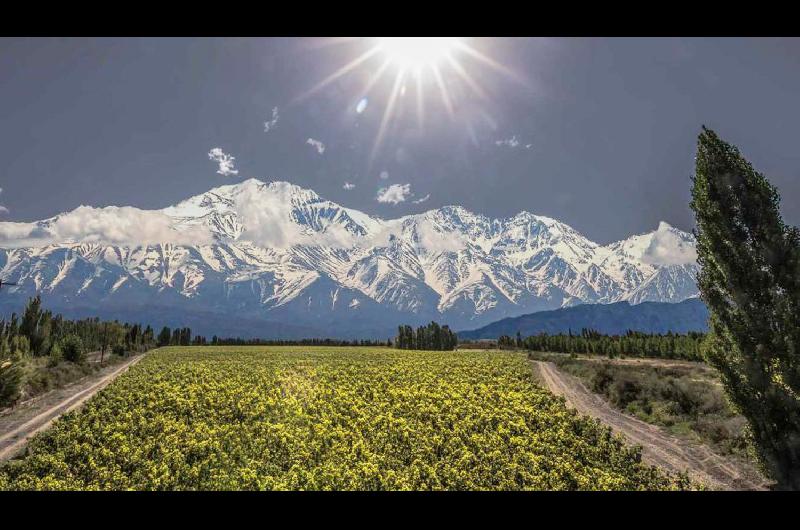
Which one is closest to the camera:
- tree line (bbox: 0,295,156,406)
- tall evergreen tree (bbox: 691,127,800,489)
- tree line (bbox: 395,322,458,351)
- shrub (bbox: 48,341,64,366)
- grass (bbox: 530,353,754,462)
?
tall evergreen tree (bbox: 691,127,800,489)

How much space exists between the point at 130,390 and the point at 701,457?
120ft

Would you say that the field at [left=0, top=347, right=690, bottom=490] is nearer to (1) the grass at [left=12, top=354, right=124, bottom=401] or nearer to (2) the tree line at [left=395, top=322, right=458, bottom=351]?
(1) the grass at [left=12, top=354, right=124, bottom=401]

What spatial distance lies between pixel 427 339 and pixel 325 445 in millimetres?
152254

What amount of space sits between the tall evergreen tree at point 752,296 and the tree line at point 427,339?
15499 centimetres

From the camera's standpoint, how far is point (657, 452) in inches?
853

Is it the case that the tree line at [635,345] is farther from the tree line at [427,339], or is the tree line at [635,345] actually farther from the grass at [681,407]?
the grass at [681,407]

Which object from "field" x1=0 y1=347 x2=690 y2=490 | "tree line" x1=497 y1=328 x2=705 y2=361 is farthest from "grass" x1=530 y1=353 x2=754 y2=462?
"tree line" x1=497 y1=328 x2=705 y2=361

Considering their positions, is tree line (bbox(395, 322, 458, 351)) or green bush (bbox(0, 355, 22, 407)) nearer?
green bush (bbox(0, 355, 22, 407))

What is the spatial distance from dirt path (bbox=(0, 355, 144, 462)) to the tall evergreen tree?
29.3m

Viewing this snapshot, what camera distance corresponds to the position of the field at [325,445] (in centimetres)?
1580

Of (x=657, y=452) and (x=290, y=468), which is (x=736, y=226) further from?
(x=290, y=468)

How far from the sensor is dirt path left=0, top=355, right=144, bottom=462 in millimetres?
21578
